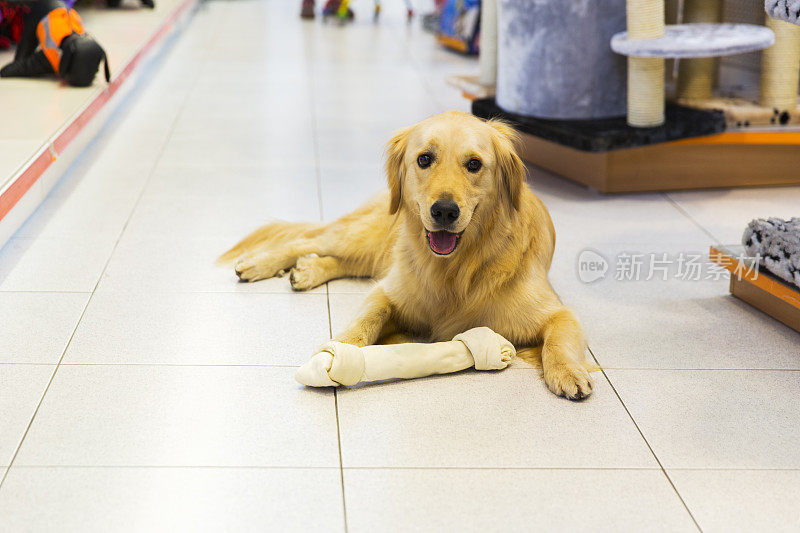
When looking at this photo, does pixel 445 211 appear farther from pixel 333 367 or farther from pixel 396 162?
pixel 333 367

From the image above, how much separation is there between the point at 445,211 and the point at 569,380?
521mm

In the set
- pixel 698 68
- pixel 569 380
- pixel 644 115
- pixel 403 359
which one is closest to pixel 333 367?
pixel 403 359

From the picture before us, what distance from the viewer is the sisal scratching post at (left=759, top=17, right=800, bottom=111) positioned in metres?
3.72

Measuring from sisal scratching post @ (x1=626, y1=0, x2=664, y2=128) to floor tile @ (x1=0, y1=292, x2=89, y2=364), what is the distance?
94.3 inches

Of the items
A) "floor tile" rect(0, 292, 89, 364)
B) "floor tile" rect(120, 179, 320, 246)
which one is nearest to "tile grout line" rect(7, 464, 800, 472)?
"floor tile" rect(0, 292, 89, 364)

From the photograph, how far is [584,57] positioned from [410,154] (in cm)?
186

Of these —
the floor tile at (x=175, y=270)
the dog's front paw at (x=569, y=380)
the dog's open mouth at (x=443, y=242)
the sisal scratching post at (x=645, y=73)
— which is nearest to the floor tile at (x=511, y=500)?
the dog's front paw at (x=569, y=380)

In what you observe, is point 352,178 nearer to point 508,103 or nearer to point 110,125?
point 508,103

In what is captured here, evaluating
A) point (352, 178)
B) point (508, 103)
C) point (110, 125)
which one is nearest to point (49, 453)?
point (352, 178)

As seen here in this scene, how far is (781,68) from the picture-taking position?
3773mm

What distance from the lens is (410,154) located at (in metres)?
2.20

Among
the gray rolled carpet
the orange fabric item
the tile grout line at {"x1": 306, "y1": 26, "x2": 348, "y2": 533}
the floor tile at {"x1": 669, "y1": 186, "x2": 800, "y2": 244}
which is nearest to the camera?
the tile grout line at {"x1": 306, "y1": 26, "x2": 348, "y2": 533}

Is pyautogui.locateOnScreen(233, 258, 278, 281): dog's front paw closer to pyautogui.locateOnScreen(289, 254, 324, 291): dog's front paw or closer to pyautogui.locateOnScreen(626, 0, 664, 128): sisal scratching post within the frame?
pyautogui.locateOnScreen(289, 254, 324, 291): dog's front paw

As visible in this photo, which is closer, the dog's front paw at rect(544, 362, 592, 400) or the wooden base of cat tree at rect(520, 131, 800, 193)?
the dog's front paw at rect(544, 362, 592, 400)
